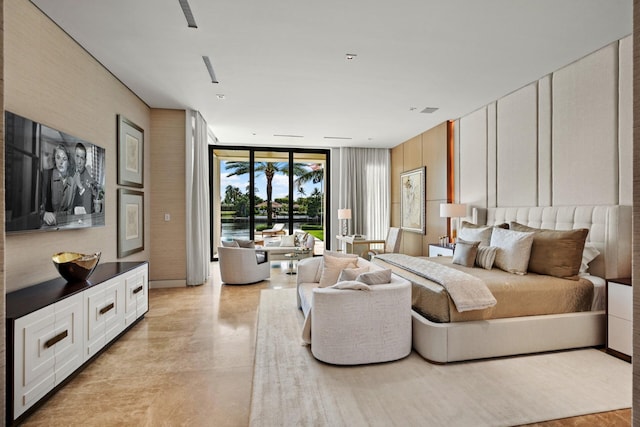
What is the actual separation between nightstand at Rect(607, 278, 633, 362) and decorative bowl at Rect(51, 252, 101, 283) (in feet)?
14.5

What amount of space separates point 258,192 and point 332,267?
5129mm

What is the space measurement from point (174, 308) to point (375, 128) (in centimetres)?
469

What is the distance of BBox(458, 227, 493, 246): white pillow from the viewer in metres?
4.04

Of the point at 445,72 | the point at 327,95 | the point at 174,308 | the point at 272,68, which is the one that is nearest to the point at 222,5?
the point at 272,68

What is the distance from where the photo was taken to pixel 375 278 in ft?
9.05

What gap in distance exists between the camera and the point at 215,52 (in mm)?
3334

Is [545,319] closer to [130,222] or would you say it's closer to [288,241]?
[130,222]

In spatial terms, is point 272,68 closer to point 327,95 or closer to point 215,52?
point 215,52

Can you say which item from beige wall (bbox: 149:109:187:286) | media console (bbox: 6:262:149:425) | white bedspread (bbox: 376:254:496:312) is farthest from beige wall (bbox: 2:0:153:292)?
white bedspread (bbox: 376:254:496:312)

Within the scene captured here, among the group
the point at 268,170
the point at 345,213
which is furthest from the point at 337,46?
the point at 268,170

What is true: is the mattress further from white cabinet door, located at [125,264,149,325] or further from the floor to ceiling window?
the floor to ceiling window

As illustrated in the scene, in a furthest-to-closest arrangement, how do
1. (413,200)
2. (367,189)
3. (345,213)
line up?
(367,189) < (345,213) < (413,200)

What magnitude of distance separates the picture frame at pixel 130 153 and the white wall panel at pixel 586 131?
5267 mm

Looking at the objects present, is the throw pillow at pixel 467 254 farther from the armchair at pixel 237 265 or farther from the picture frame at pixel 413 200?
the armchair at pixel 237 265
